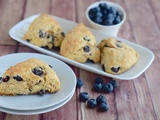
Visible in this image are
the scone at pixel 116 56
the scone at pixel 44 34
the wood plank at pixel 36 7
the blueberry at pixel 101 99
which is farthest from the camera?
the wood plank at pixel 36 7

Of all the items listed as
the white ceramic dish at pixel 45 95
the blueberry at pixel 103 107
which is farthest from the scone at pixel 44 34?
the blueberry at pixel 103 107

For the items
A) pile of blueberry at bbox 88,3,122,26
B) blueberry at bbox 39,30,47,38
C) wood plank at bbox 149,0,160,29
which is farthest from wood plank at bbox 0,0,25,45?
wood plank at bbox 149,0,160,29

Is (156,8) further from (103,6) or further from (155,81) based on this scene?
(155,81)

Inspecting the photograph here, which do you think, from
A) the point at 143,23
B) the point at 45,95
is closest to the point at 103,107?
the point at 45,95

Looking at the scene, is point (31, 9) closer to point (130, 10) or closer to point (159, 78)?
point (130, 10)

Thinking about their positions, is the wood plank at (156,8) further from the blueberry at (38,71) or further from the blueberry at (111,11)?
the blueberry at (38,71)

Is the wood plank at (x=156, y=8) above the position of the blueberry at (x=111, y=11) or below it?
below
